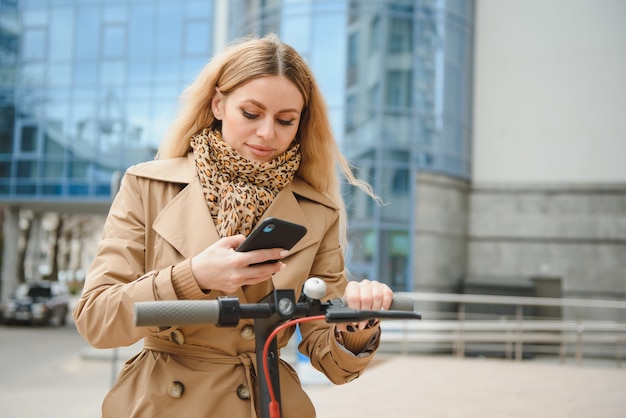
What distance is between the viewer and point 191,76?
21.9 metres

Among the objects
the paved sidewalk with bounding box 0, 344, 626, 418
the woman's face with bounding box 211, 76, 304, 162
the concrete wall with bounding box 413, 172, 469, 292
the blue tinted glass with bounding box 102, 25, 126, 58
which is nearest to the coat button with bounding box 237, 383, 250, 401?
the woman's face with bounding box 211, 76, 304, 162

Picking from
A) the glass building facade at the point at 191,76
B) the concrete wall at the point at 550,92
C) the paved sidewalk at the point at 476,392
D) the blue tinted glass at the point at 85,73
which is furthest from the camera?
the blue tinted glass at the point at 85,73

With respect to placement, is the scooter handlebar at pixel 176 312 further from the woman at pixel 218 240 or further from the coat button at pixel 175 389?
the coat button at pixel 175 389

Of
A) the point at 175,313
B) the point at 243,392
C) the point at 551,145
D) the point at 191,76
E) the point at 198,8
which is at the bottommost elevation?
the point at 243,392

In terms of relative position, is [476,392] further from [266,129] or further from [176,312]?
[176,312]

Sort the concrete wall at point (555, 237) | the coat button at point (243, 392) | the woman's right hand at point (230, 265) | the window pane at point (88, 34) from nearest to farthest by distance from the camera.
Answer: the woman's right hand at point (230, 265) < the coat button at point (243, 392) < the concrete wall at point (555, 237) < the window pane at point (88, 34)

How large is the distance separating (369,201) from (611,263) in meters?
7.39

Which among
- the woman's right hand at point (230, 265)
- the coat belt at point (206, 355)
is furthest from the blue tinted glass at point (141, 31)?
the woman's right hand at point (230, 265)

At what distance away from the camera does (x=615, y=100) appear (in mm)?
20812

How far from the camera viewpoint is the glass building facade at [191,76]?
1959 cm

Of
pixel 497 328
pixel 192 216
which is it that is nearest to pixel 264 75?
pixel 192 216

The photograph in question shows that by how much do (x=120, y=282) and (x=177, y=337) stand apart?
216 mm

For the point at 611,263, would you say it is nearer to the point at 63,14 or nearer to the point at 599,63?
the point at 599,63

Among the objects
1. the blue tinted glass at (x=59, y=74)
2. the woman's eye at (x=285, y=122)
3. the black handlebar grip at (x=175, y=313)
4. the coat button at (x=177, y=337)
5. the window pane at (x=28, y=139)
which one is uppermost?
the blue tinted glass at (x=59, y=74)
